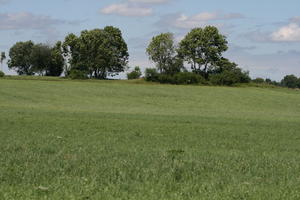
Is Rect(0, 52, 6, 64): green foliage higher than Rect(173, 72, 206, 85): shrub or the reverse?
higher

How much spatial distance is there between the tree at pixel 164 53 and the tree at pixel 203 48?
2.86 metres

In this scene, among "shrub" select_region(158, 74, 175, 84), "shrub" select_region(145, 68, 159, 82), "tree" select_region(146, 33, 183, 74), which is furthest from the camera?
"tree" select_region(146, 33, 183, 74)

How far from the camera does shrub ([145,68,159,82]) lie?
111m

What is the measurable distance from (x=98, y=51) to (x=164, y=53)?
68.5 ft

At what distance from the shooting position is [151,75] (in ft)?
372

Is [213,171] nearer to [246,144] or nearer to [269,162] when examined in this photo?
[269,162]

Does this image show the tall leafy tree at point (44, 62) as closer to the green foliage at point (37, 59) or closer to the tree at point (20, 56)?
the green foliage at point (37, 59)

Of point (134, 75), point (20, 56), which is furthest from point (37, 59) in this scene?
point (134, 75)

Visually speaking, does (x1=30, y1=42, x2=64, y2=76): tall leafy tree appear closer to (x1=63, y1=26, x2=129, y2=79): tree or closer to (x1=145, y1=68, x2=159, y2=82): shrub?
(x1=63, y1=26, x2=129, y2=79): tree

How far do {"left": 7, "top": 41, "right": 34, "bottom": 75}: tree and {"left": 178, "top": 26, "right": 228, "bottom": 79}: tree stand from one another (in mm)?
58539

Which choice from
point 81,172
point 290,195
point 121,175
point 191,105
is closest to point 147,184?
point 121,175

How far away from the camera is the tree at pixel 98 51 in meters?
142

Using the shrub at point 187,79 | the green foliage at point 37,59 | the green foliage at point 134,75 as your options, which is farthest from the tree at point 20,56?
the shrub at point 187,79

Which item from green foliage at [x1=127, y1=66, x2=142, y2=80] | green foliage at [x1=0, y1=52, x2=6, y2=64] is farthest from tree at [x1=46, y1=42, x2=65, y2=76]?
green foliage at [x1=127, y1=66, x2=142, y2=80]
